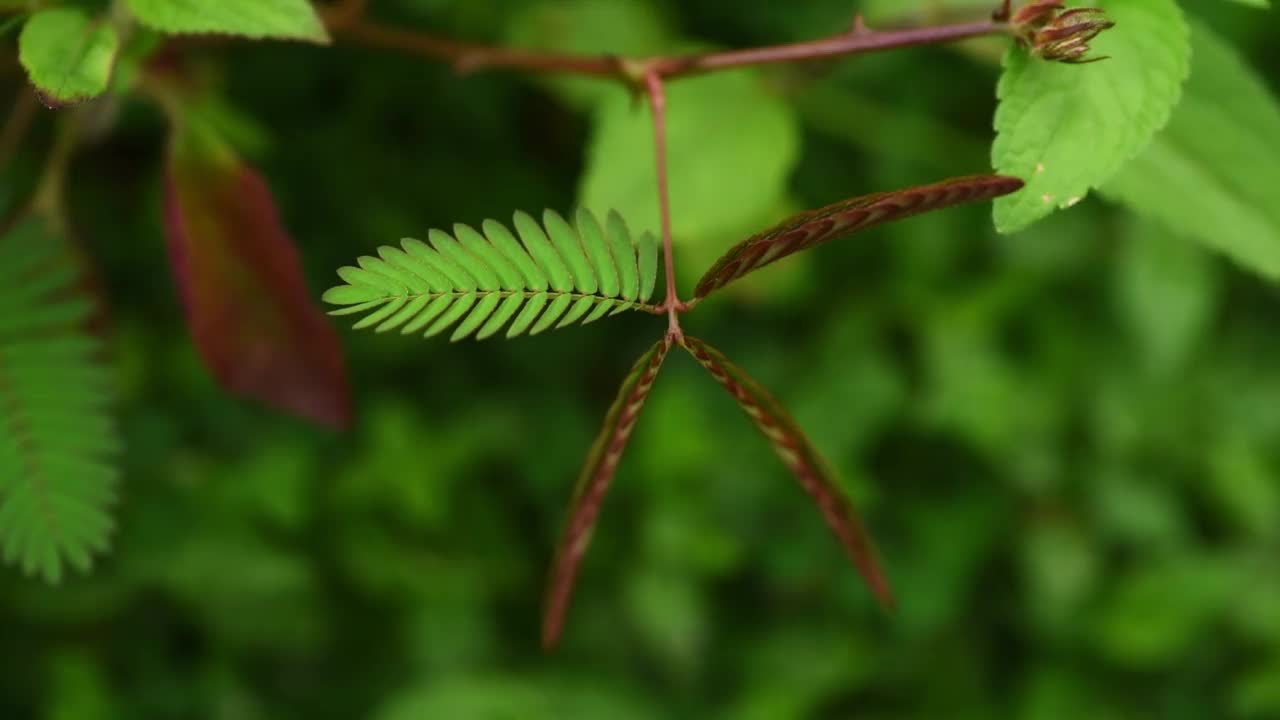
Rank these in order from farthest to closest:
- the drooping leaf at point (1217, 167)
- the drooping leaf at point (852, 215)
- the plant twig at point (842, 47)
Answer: the drooping leaf at point (1217, 167)
the plant twig at point (842, 47)
the drooping leaf at point (852, 215)

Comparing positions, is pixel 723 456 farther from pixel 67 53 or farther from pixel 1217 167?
pixel 67 53

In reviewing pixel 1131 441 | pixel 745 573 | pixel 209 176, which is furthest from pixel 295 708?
pixel 1131 441

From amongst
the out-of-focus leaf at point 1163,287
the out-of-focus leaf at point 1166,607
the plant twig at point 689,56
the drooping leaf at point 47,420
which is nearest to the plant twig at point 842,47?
the plant twig at point 689,56

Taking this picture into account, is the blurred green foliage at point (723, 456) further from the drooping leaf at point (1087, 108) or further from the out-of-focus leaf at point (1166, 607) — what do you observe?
the drooping leaf at point (1087, 108)

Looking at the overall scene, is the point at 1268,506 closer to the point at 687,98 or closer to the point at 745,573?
the point at 745,573

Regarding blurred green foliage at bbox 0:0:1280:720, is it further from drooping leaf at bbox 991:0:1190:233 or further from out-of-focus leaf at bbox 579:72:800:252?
drooping leaf at bbox 991:0:1190:233

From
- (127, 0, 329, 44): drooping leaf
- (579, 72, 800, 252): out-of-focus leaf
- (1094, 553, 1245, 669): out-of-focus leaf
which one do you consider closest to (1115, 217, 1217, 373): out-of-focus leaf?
(1094, 553, 1245, 669): out-of-focus leaf
